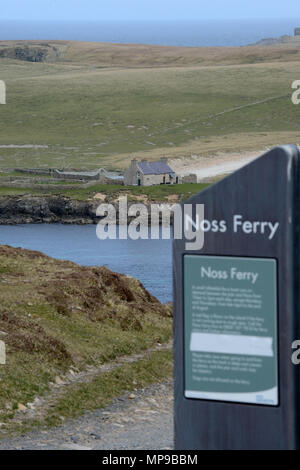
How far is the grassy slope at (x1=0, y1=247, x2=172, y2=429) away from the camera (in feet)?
59.2

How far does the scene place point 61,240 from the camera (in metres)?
92.0

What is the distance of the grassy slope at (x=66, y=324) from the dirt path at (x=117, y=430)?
43cm

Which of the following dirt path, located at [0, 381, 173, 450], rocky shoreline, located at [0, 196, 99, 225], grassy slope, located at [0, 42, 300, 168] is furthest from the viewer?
grassy slope, located at [0, 42, 300, 168]

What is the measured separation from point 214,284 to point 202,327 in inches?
17.3

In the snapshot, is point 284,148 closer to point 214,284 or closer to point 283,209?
point 283,209

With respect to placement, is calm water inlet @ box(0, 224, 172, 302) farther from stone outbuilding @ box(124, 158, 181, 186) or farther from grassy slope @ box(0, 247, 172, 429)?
grassy slope @ box(0, 247, 172, 429)

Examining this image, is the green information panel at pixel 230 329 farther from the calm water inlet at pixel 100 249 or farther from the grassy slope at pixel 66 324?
the calm water inlet at pixel 100 249

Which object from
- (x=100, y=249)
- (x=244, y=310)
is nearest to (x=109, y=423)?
(x=244, y=310)

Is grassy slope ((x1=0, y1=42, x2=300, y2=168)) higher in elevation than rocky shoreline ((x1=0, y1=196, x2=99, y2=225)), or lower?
higher

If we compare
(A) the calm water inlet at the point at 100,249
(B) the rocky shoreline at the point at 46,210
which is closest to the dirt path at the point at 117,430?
(A) the calm water inlet at the point at 100,249

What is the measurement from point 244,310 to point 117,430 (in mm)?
7129

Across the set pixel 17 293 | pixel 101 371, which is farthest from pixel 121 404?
pixel 17 293

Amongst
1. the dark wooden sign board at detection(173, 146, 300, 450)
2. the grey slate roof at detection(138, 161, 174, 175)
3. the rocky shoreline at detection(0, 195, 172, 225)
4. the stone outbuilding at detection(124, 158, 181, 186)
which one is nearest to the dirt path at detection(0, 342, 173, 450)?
the dark wooden sign board at detection(173, 146, 300, 450)
